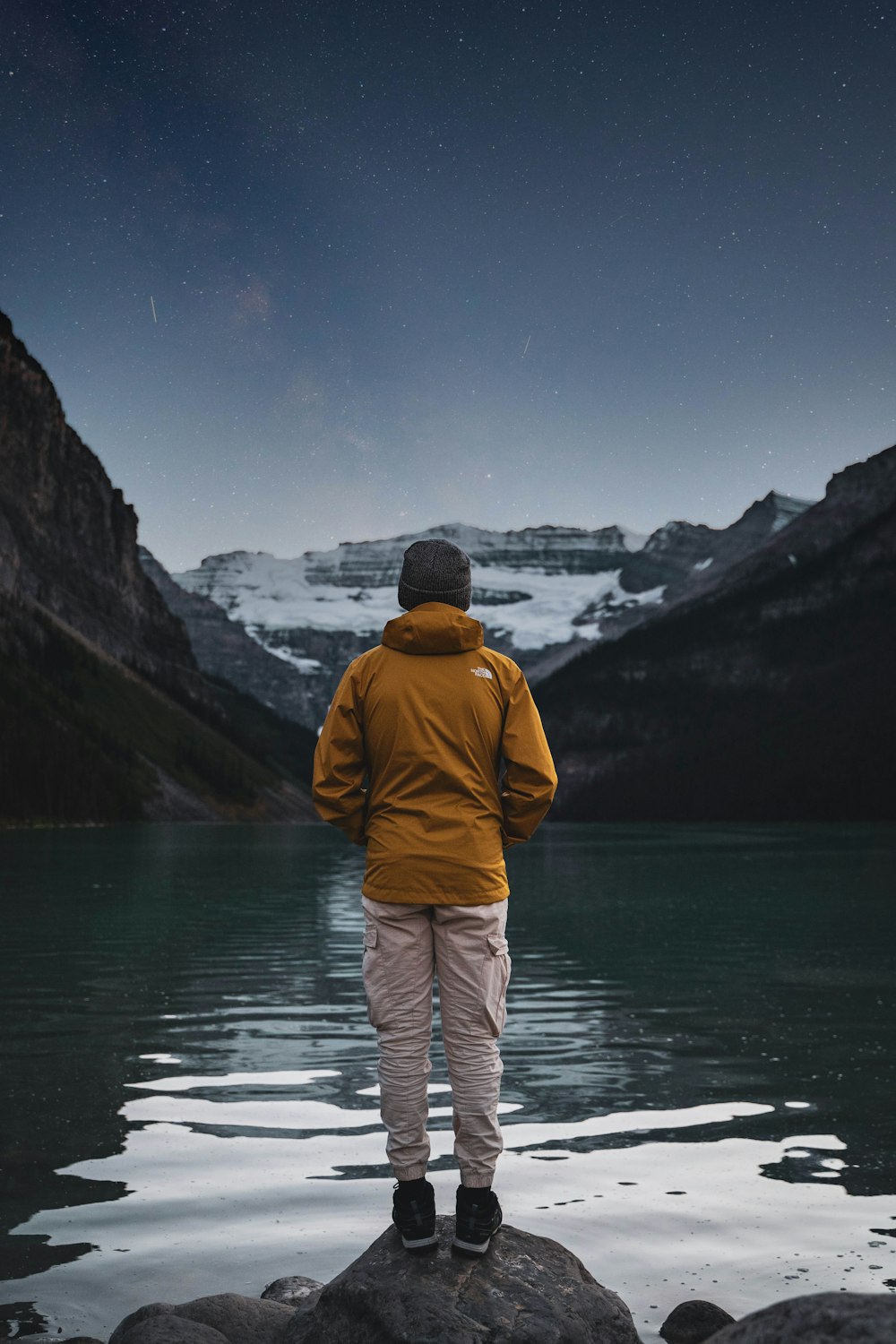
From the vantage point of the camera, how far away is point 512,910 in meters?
46.0

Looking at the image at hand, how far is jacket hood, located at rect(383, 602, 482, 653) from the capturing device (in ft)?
23.1

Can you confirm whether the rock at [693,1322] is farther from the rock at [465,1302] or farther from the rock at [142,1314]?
the rock at [142,1314]

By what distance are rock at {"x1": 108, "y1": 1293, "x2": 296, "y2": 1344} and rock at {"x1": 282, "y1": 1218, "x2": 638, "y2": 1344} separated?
0.32 meters

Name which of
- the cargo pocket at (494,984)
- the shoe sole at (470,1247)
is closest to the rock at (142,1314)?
the shoe sole at (470,1247)

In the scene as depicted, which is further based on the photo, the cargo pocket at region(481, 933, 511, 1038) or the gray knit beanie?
the gray knit beanie

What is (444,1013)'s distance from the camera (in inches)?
271

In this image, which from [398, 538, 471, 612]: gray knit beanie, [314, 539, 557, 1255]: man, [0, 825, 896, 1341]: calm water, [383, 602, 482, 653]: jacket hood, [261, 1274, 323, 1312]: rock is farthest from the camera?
[0, 825, 896, 1341]: calm water

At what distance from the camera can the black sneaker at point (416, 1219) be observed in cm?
677

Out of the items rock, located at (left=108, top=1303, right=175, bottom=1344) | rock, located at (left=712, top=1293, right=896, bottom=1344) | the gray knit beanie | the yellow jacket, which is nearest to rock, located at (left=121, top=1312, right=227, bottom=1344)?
rock, located at (left=108, top=1303, right=175, bottom=1344)

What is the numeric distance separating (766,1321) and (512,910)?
41.3m

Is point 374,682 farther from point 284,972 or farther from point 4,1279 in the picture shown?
point 284,972

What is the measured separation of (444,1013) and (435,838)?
3.13ft

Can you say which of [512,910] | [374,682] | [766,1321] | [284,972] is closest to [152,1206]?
[374,682]

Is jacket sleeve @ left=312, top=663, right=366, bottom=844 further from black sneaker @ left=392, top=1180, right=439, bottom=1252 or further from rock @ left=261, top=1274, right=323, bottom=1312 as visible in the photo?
rock @ left=261, top=1274, right=323, bottom=1312
